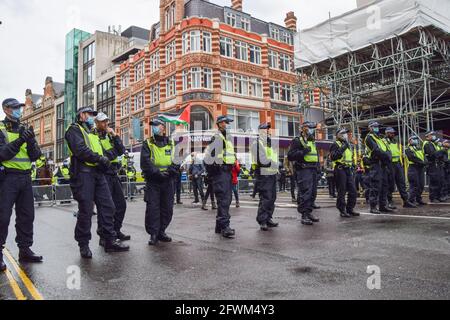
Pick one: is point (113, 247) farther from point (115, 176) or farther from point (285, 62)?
point (285, 62)

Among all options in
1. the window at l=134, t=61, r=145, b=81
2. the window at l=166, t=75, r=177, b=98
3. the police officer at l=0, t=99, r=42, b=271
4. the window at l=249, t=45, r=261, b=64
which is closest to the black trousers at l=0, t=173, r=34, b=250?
the police officer at l=0, t=99, r=42, b=271

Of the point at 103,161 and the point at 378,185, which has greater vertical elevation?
the point at 103,161

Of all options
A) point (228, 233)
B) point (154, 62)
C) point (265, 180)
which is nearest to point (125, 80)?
point (154, 62)

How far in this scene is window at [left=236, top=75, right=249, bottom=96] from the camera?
111ft

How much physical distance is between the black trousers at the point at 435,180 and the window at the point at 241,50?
82.4 feet

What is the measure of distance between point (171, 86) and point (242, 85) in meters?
6.37

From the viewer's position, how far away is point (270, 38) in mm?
36781

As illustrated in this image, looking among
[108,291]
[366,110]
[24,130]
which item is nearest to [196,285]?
[108,291]

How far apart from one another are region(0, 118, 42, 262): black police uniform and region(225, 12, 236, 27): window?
3219 cm

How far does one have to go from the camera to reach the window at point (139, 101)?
127 ft

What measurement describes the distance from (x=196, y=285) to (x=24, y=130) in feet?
9.94

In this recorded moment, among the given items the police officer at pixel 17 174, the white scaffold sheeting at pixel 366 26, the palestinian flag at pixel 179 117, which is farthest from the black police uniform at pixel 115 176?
the palestinian flag at pixel 179 117

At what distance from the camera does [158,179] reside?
20.4 ft

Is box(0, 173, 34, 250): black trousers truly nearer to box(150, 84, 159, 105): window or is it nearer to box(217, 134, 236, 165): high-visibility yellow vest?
box(217, 134, 236, 165): high-visibility yellow vest
